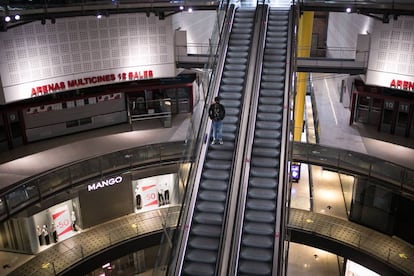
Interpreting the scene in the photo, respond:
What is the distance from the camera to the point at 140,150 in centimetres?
1750

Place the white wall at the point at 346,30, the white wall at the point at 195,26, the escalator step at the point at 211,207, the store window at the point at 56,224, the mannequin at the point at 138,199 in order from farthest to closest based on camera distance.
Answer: the white wall at the point at 195,26
the mannequin at the point at 138,199
the white wall at the point at 346,30
the store window at the point at 56,224
the escalator step at the point at 211,207

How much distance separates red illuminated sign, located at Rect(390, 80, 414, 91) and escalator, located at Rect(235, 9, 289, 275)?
5.51m

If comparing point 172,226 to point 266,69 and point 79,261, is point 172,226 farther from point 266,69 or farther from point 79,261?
point 79,261

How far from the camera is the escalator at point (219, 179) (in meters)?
10.2

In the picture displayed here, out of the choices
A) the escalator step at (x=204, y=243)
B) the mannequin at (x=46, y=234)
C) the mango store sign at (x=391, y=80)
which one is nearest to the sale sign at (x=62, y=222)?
the mannequin at (x=46, y=234)

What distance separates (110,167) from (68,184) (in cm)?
175

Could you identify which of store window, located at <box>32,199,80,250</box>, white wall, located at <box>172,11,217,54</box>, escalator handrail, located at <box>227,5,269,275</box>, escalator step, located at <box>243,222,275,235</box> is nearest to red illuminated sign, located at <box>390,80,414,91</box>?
escalator handrail, located at <box>227,5,269,275</box>

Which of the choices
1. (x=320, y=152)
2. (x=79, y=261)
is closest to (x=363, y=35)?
(x=320, y=152)

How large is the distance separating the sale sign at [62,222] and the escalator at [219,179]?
913cm

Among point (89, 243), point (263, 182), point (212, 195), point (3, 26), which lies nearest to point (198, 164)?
point (212, 195)

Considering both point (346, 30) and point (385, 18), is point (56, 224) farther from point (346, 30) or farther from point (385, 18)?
point (346, 30)

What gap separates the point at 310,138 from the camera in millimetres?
23406

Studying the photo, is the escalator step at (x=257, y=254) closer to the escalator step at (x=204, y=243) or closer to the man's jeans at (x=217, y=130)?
the escalator step at (x=204, y=243)

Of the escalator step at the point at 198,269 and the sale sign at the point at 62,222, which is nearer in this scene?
the escalator step at the point at 198,269
